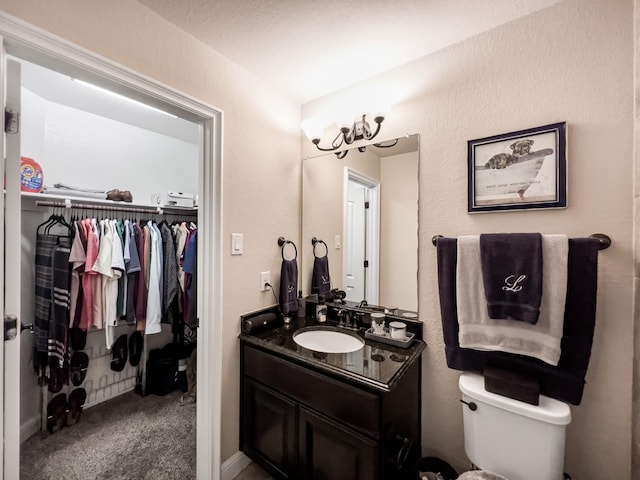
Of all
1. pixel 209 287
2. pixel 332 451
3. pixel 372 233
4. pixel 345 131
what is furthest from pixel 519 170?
pixel 209 287

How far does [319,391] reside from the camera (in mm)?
1196

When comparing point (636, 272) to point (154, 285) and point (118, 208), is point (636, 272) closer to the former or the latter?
point (154, 285)

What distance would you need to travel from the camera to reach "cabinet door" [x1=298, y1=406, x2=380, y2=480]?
1.06 meters

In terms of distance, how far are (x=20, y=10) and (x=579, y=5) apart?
2.09 m

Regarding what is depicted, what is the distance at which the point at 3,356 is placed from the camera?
0.92 m

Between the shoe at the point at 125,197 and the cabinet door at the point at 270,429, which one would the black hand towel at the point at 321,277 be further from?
the shoe at the point at 125,197

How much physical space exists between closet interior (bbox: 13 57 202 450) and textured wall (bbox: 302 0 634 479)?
1366mm

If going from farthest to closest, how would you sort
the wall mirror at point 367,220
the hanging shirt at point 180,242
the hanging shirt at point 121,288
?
the hanging shirt at point 180,242 < the hanging shirt at point 121,288 < the wall mirror at point 367,220

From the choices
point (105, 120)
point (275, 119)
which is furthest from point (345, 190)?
point (105, 120)

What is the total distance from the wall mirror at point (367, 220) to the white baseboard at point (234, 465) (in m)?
1.08

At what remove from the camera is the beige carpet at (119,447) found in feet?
5.04

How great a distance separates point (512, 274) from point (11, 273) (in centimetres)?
190

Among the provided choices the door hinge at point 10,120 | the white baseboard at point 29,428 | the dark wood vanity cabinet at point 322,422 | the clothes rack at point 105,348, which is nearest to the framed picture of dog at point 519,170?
the dark wood vanity cabinet at point 322,422

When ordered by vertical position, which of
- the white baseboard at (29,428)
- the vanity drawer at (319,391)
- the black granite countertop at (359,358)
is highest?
the black granite countertop at (359,358)
